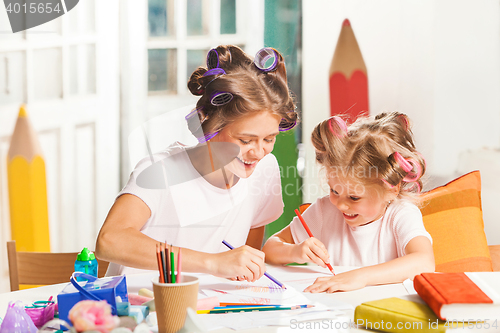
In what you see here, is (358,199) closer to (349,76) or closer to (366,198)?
(366,198)

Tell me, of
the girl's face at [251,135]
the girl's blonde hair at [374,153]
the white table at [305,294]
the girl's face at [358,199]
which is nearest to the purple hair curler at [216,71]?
the girl's face at [251,135]

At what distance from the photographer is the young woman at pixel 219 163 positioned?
3.94 ft

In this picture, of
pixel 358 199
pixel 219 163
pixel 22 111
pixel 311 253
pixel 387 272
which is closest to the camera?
pixel 387 272

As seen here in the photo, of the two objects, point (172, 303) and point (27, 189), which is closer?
point (172, 303)

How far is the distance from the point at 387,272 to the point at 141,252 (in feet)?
1.74

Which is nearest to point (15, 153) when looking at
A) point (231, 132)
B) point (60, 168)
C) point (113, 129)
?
point (60, 168)

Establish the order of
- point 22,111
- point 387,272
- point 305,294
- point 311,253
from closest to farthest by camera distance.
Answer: point 305,294 → point 387,272 → point 311,253 → point 22,111

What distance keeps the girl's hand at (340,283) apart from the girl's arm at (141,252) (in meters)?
0.11

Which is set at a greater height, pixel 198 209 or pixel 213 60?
pixel 213 60

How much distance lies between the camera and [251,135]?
4.03 feet

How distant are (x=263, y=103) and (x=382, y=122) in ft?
1.12

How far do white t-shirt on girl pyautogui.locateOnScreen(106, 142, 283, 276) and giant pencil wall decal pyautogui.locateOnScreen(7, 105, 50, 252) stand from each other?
20.9 inches

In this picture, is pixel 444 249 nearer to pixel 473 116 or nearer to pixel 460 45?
pixel 473 116

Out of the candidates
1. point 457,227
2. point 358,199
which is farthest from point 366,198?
point 457,227
